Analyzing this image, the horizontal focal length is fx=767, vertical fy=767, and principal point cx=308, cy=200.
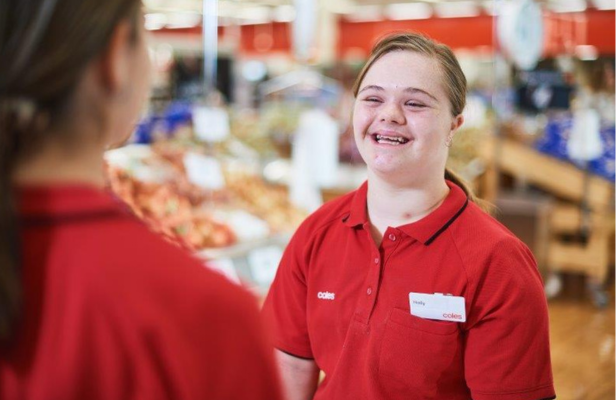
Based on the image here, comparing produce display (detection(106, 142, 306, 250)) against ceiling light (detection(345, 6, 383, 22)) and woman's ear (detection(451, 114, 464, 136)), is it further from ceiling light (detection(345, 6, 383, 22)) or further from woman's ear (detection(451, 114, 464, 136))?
ceiling light (detection(345, 6, 383, 22))

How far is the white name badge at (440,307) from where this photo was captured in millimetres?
1398

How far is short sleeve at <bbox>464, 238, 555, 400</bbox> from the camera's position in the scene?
138cm

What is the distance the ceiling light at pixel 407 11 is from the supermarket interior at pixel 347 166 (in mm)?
3640

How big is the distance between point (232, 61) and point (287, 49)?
6753 mm

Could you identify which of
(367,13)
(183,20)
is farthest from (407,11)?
(183,20)

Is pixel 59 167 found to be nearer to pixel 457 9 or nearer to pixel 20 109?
pixel 20 109

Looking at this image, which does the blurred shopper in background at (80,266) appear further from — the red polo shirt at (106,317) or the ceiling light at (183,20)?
the ceiling light at (183,20)

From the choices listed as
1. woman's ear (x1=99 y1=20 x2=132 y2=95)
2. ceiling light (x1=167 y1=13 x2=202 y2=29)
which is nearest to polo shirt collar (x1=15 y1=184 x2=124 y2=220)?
woman's ear (x1=99 y1=20 x2=132 y2=95)

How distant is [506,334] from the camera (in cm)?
138

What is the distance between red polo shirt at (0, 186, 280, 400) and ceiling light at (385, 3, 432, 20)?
1571 centimetres

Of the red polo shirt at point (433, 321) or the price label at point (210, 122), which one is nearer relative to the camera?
the red polo shirt at point (433, 321)

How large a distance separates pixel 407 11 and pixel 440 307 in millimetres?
15704

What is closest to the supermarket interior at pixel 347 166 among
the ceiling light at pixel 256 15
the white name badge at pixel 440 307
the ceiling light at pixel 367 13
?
the white name badge at pixel 440 307

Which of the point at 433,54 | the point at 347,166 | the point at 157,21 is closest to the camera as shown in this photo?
the point at 433,54
